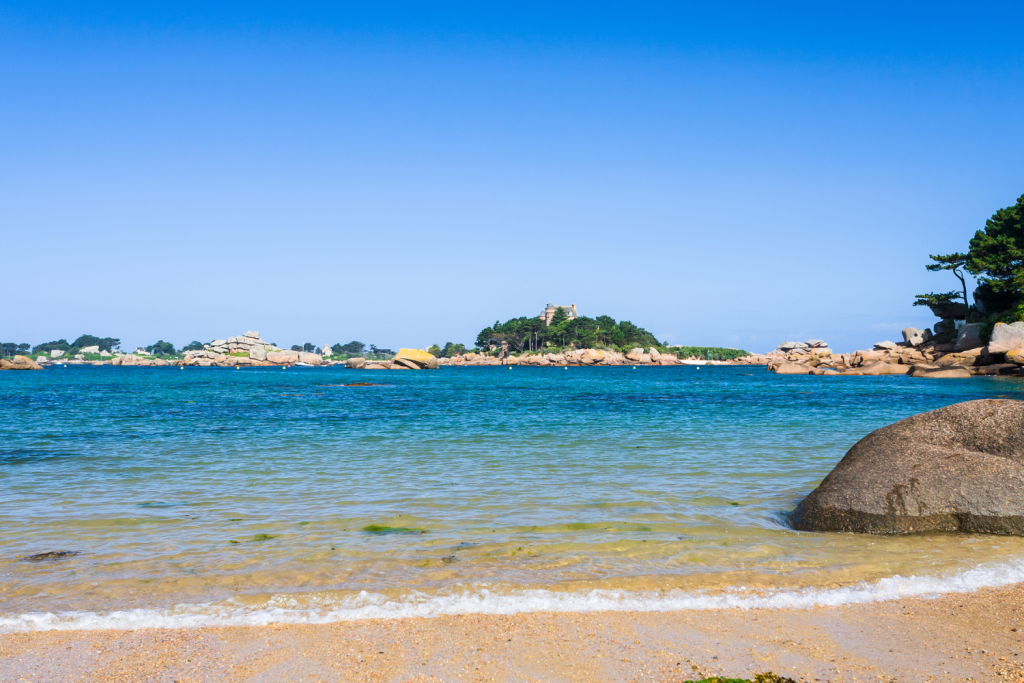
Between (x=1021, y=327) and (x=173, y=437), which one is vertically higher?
(x=1021, y=327)

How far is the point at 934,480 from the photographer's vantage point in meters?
7.61

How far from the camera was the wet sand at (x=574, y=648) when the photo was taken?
4.18 meters

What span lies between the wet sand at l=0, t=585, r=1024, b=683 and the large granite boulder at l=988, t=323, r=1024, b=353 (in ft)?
197

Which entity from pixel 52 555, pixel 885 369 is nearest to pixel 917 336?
pixel 885 369

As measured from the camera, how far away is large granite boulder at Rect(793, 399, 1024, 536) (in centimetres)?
736

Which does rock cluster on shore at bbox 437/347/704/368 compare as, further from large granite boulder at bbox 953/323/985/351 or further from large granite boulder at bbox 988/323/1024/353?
large granite boulder at bbox 988/323/1024/353

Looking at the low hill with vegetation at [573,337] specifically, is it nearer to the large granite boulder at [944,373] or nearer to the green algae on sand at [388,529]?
the large granite boulder at [944,373]

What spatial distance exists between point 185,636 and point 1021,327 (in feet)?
214

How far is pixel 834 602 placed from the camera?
18.2 feet

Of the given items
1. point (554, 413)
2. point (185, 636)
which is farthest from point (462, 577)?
point (554, 413)

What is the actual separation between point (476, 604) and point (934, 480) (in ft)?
18.7

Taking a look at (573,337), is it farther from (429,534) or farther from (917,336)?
(429,534)

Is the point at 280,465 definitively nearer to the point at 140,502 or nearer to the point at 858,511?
the point at 140,502

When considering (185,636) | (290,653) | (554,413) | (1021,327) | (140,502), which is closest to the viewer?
(290,653)
